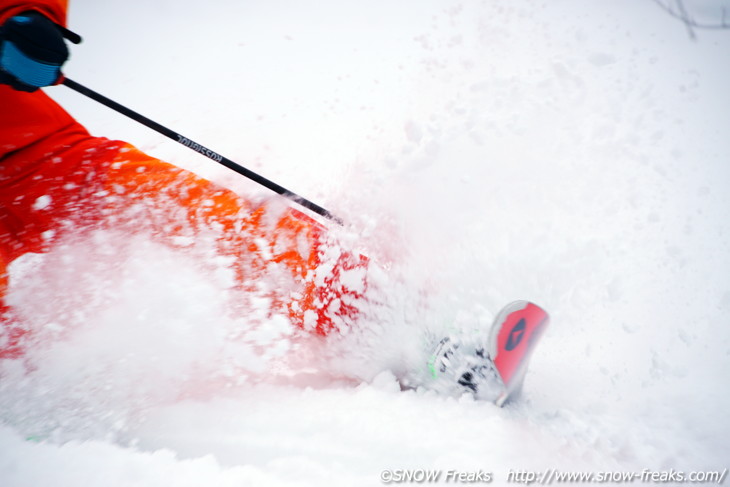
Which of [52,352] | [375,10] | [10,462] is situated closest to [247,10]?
[375,10]

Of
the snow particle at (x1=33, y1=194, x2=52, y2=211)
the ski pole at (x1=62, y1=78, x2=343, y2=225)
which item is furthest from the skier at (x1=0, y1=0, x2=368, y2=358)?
the ski pole at (x1=62, y1=78, x2=343, y2=225)

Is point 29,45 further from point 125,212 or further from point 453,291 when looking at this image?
point 453,291

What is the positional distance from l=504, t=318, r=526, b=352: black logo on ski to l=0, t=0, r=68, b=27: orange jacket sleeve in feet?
6.35

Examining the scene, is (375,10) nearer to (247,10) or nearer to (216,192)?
(247,10)

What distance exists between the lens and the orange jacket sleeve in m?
1.15

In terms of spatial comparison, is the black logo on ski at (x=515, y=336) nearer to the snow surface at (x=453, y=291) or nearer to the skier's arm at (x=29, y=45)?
the snow surface at (x=453, y=291)

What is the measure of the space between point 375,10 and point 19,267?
3327 millimetres

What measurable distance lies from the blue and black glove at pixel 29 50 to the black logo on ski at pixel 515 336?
1.84m

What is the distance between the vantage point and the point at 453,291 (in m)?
1.38

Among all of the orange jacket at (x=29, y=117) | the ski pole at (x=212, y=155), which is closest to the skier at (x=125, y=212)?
the orange jacket at (x=29, y=117)

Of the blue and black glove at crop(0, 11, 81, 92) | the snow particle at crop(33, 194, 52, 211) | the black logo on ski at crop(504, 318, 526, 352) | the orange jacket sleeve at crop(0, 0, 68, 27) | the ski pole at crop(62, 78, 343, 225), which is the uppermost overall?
the orange jacket sleeve at crop(0, 0, 68, 27)

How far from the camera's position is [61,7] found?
1.35 metres

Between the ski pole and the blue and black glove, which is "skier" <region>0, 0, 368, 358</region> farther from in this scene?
the ski pole

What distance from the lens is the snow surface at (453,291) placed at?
0.88 meters
